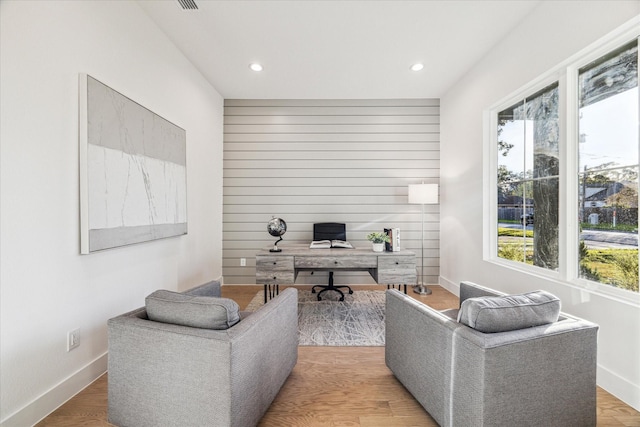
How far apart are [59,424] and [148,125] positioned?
2051 millimetres

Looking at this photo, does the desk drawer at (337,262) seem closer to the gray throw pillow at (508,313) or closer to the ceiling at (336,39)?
the gray throw pillow at (508,313)

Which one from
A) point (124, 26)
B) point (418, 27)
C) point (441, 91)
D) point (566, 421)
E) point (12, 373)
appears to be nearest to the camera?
point (566, 421)

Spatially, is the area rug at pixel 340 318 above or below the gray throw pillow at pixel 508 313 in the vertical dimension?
below

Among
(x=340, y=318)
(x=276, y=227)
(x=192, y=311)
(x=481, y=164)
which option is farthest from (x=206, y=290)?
(x=481, y=164)

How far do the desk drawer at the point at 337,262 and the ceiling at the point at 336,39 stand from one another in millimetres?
2153

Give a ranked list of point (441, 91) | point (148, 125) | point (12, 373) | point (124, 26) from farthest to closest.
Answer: point (441, 91)
point (148, 125)
point (124, 26)
point (12, 373)

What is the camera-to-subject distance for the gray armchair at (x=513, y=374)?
3.96 ft

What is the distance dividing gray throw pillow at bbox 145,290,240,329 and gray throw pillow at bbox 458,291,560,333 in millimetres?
1110

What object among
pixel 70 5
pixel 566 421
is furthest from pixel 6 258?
pixel 566 421

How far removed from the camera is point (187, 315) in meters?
1.38

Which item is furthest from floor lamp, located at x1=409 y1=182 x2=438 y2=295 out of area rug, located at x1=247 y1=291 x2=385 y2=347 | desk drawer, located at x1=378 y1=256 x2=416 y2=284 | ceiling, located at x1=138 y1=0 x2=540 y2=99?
ceiling, located at x1=138 y1=0 x2=540 y2=99

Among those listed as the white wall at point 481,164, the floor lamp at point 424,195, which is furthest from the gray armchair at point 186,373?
the floor lamp at point 424,195

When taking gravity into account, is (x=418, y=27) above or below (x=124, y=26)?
above

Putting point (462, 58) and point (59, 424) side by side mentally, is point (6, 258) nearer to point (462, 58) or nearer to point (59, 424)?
point (59, 424)
